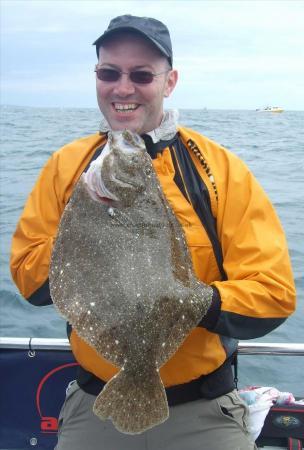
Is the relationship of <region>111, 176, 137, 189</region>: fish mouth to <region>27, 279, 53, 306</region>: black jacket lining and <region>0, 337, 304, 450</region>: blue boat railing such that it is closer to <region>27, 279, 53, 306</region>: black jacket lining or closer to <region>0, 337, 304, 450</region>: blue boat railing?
<region>27, 279, 53, 306</region>: black jacket lining

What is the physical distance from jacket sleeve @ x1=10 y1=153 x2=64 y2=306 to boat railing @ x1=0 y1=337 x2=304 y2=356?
1053mm

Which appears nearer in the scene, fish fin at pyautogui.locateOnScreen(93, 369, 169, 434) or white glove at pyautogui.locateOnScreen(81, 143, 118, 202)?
fish fin at pyautogui.locateOnScreen(93, 369, 169, 434)

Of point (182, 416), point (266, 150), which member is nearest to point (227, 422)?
point (182, 416)

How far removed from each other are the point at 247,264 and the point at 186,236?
0.33m

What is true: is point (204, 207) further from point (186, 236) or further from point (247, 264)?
point (247, 264)

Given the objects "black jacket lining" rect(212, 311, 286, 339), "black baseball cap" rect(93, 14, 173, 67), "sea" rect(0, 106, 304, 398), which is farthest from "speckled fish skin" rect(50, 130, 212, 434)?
"sea" rect(0, 106, 304, 398)

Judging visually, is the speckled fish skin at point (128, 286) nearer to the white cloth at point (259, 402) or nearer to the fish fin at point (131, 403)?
the fish fin at point (131, 403)

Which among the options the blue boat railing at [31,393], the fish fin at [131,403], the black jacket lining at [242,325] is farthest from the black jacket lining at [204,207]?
the blue boat railing at [31,393]

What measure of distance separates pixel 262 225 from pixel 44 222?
1.14 m

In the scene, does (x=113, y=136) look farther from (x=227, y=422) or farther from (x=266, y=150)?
(x=266, y=150)

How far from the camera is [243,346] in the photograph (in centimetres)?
363

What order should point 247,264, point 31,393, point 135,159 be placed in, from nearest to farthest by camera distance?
point 135,159, point 247,264, point 31,393

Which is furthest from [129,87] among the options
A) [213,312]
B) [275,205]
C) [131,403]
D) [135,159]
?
[275,205]

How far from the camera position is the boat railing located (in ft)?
12.0
